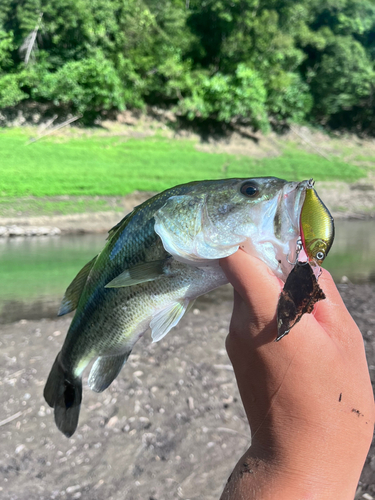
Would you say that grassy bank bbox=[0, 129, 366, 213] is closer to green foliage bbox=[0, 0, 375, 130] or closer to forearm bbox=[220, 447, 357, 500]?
green foliage bbox=[0, 0, 375, 130]

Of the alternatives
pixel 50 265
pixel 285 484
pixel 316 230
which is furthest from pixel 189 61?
pixel 285 484

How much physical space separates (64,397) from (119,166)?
50.6ft

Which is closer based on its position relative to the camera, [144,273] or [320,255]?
[320,255]

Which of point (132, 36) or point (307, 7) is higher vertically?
point (307, 7)

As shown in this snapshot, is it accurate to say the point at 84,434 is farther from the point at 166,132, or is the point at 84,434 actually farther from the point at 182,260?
the point at 166,132

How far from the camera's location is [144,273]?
141cm

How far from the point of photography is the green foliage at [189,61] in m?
18.6

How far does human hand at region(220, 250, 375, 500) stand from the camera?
1082 millimetres

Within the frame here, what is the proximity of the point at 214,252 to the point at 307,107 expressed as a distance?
86.5 feet

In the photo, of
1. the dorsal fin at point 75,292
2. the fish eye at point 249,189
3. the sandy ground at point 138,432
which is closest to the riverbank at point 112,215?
the sandy ground at point 138,432

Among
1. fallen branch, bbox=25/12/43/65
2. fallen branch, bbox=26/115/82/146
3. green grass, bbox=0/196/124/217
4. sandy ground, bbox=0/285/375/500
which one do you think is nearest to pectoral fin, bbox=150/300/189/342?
sandy ground, bbox=0/285/375/500

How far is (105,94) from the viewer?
18.8m

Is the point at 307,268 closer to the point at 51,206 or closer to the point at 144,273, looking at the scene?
the point at 144,273

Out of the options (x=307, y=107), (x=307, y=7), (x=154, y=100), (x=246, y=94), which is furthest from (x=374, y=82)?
(x=154, y=100)
